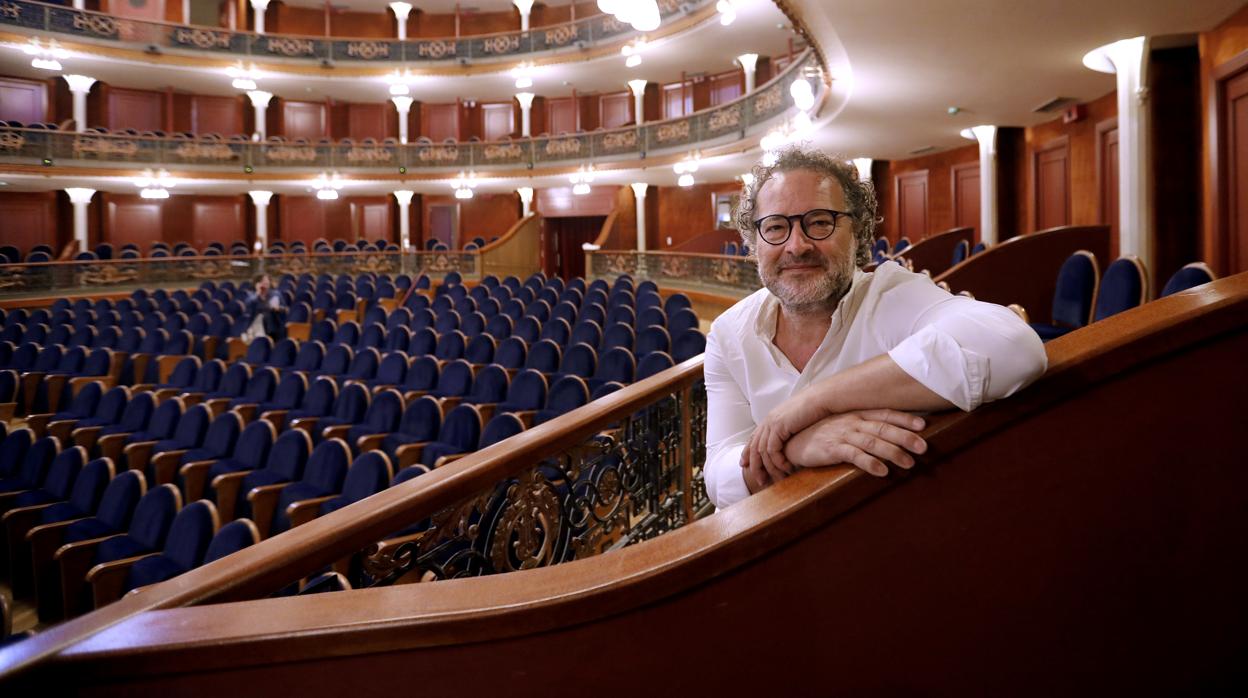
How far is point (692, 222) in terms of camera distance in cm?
1942

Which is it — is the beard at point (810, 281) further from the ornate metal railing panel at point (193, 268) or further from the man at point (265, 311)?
the ornate metal railing panel at point (193, 268)

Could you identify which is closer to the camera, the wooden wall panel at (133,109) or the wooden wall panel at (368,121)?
the wooden wall panel at (133,109)

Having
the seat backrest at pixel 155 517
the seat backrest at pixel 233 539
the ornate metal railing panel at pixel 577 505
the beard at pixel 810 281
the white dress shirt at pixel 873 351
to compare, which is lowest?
the seat backrest at pixel 155 517

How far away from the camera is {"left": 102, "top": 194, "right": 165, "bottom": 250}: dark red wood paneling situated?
64.8 feet

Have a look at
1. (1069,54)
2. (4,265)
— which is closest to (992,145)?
(1069,54)

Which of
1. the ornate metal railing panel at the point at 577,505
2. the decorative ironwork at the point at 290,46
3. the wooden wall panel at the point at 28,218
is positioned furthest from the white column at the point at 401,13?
the ornate metal railing panel at the point at 577,505

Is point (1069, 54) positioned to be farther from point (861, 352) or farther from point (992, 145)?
point (861, 352)

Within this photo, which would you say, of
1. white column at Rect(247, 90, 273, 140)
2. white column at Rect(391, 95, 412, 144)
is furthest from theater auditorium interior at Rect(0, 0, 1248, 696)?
→ white column at Rect(391, 95, 412, 144)

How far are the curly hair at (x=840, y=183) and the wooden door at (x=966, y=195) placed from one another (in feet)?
35.6

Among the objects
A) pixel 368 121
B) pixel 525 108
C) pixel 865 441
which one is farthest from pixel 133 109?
pixel 865 441

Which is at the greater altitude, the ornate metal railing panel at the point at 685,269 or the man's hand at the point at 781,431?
the ornate metal railing panel at the point at 685,269

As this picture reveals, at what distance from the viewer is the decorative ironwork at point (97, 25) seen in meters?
17.4

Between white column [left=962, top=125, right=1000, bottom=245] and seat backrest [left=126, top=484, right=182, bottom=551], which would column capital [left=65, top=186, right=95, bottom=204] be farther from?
white column [left=962, top=125, right=1000, bottom=245]

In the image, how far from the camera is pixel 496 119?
886 inches
